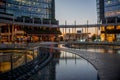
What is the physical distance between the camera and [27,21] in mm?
118688

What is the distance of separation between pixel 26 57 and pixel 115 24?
103749mm

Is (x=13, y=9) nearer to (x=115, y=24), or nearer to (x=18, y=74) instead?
(x=115, y=24)

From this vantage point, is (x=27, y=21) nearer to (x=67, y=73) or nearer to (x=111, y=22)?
(x=111, y=22)

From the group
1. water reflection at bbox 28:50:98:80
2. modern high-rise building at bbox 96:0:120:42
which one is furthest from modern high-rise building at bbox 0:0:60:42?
water reflection at bbox 28:50:98:80

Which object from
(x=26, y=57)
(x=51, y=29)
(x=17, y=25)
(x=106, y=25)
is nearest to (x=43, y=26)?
(x=51, y=29)

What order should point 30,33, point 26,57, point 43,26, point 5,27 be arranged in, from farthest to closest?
point 43,26
point 30,33
point 5,27
point 26,57

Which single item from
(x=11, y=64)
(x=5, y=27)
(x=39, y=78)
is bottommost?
(x=39, y=78)

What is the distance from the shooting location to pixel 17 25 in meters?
112

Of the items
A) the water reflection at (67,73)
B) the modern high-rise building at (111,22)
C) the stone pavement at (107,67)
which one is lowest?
the water reflection at (67,73)

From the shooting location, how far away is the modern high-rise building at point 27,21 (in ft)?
342

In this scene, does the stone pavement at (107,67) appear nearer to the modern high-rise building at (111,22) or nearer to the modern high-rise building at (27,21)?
the modern high-rise building at (27,21)

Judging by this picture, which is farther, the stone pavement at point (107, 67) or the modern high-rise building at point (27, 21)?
the modern high-rise building at point (27, 21)

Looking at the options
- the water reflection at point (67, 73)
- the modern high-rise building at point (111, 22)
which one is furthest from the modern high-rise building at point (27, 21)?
the water reflection at point (67, 73)

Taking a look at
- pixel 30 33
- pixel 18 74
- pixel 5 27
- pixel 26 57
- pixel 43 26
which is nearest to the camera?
pixel 18 74
